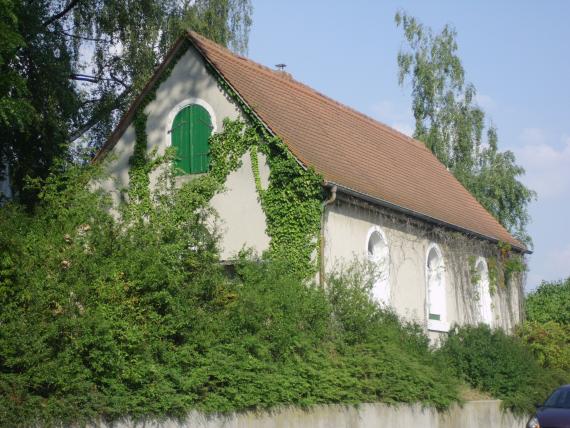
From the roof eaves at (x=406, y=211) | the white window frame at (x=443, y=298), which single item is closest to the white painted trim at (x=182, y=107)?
the roof eaves at (x=406, y=211)

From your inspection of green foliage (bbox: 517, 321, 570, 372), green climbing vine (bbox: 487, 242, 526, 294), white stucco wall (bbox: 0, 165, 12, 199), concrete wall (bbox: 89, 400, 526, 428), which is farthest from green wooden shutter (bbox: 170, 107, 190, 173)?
green foliage (bbox: 517, 321, 570, 372)

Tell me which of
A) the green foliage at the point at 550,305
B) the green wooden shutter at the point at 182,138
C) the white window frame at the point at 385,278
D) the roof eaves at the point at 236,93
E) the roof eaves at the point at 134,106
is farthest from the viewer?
the green foliage at the point at 550,305

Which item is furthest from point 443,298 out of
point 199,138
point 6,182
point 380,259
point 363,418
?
point 6,182

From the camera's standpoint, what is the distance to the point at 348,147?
2522cm

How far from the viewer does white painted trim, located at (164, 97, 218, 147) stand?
22.1 meters

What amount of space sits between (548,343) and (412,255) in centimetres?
587

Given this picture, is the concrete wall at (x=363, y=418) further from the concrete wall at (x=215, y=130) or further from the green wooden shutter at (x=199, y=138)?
the green wooden shutter at (x=199, y=138)

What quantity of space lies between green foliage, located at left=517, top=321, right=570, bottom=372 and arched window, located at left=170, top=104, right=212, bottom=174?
11524 mm

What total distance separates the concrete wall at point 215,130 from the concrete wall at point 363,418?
16.7ft

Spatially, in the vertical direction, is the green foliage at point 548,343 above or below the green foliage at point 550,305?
below

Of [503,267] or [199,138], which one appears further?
[503,267]

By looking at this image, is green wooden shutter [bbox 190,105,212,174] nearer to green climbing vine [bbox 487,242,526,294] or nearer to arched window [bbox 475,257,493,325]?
arched window [bbox 475,257,493,325]

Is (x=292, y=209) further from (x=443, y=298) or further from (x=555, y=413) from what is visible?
(x=443, y=298)

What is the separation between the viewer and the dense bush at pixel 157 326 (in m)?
11.5
